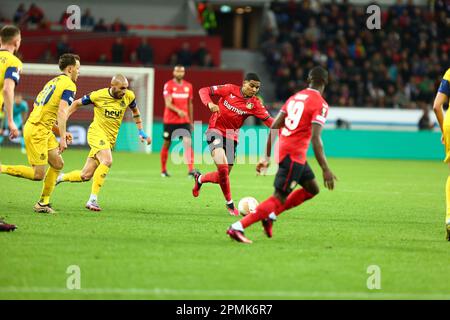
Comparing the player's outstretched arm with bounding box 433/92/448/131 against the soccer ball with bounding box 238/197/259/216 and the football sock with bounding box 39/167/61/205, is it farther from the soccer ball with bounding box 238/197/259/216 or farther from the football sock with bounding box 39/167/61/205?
the football sock with bounding box 39/167/61/205

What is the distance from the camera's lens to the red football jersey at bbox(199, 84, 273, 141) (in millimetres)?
11750

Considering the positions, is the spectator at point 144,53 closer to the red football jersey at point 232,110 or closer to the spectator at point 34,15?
the spectator at point 34,15

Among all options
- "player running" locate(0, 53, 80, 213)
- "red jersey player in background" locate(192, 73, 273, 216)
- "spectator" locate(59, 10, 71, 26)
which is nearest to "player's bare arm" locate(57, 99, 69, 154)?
"player running" locate(0, 53, 80, 213)

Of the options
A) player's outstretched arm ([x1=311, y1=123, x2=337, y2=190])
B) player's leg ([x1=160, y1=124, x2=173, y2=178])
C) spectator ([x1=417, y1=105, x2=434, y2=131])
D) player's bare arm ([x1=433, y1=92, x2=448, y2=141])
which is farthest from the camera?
spectator ([x1=417, y1=105, x2=434, y2=131])

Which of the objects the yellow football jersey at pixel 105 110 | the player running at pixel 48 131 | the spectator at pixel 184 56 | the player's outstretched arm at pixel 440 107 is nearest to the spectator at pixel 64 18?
the spectator at pixel 184 56

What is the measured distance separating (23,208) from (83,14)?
70.5ft

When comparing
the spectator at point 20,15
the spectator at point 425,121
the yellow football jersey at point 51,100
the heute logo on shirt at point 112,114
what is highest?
the spectator at point 20,15

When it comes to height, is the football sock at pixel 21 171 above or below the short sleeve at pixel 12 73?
below

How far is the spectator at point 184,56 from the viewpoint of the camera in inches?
1181

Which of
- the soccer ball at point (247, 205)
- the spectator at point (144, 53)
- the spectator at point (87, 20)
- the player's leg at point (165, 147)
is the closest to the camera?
the soccer ball at point (247, 205)

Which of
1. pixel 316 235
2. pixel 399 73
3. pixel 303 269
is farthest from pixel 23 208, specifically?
pixel 399 73

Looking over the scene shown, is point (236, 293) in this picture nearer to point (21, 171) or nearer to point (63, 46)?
point (21, 171)

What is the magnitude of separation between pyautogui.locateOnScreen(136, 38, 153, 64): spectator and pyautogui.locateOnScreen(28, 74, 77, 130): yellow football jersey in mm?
A: 18973

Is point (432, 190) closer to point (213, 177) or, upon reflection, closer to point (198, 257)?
point (213, 177)
